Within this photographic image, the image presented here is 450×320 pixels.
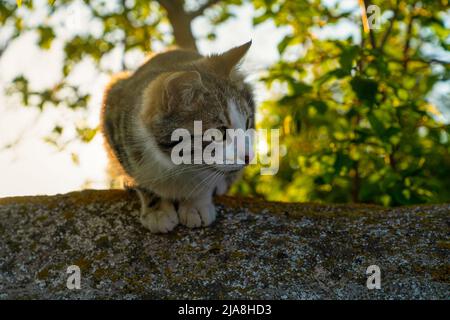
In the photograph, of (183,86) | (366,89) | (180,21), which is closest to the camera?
(183,86)

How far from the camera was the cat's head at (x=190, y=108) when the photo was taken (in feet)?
8.20

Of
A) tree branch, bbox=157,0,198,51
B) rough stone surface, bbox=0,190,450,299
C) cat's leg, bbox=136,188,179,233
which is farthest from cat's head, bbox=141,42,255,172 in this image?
tree branch, bbox=157,0,198,51

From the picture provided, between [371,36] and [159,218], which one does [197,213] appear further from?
[371,36]

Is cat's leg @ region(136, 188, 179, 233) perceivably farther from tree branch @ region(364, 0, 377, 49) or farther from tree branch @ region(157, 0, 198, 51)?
tree branch @ region(157, 0, 198, 51)

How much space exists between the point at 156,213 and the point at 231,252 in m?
0.42

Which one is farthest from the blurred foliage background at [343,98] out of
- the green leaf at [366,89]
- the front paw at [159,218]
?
the front paw at [159,218]

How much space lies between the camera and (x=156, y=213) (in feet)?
8.29

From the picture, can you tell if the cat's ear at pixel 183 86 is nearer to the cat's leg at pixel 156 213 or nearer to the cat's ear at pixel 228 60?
the cat's ear at pixel 228 60

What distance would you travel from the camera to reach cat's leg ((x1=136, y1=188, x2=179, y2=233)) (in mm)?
2500

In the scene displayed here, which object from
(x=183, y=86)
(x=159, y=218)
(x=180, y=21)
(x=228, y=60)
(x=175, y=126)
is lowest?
(x=159, y=218)

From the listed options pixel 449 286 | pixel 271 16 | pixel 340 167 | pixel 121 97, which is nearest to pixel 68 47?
pixel 121 97

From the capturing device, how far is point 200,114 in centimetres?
254

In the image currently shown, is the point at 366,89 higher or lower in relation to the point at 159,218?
higher

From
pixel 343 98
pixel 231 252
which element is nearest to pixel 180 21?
pixel 343 98
